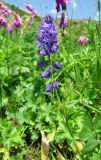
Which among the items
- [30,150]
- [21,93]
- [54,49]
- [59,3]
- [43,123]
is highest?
[59,3]

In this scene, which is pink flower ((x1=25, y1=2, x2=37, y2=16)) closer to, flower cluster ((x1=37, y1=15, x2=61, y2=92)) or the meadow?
the meadow

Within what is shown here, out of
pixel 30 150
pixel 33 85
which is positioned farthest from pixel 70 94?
pixel 30 150

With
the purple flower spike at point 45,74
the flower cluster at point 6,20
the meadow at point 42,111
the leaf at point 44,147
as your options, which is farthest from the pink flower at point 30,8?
the leaf at point 44,147

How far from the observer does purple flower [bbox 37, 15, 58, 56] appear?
2146mm

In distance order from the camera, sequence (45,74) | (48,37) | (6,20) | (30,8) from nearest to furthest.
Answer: (48,37), (45,74), (30,8), (6,20)

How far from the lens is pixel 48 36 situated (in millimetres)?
2141

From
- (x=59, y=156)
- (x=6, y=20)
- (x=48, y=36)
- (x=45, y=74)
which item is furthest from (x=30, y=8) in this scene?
(x=59, y=156)

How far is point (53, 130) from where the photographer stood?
224 centimetres

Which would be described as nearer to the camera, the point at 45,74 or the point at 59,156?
the point at 59,156

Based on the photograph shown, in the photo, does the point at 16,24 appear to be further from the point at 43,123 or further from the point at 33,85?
the point at 43,123

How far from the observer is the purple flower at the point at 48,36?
2.15 metres

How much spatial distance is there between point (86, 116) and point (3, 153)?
72cm

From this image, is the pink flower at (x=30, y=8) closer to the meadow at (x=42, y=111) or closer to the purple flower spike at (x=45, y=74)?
the meadow at (x=42, y=111)

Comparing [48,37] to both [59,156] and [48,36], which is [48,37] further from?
[59,156]
